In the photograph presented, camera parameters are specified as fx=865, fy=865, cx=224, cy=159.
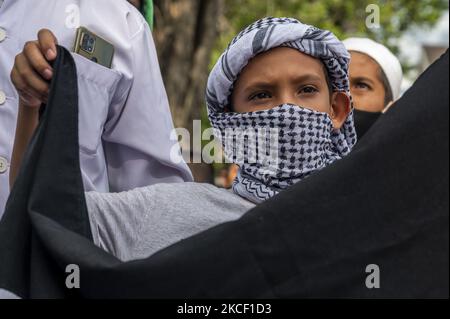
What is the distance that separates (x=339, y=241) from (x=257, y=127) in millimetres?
688

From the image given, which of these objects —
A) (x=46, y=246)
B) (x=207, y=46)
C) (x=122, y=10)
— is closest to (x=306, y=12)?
(x=207, y=46)

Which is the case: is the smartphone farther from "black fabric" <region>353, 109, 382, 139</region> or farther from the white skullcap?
the white skullcap

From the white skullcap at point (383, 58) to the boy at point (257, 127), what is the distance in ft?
6.72

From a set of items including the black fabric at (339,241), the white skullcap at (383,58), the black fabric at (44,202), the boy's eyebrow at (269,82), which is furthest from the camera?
the white skullcap at (383,58)

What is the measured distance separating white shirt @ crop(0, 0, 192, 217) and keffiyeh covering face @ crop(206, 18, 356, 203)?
190mm

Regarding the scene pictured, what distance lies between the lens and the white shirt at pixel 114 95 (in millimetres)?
2494

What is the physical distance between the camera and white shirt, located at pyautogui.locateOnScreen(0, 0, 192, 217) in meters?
2.49

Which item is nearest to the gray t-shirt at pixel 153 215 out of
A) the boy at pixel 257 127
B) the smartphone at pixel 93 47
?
the boy at pixel 257 127

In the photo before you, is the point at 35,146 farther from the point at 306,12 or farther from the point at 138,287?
the point at 306,12

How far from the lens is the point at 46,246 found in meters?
1.81

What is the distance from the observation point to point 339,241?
173 cm

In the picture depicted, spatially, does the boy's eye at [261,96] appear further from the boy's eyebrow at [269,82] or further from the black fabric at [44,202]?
the black fabric at [44,202]

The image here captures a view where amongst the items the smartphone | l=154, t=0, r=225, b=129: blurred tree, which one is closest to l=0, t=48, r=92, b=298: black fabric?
the smartphone
